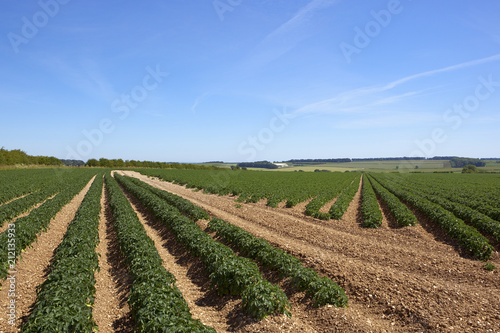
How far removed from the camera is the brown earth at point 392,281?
7.14 metres

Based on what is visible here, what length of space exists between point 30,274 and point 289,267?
9.86 metres

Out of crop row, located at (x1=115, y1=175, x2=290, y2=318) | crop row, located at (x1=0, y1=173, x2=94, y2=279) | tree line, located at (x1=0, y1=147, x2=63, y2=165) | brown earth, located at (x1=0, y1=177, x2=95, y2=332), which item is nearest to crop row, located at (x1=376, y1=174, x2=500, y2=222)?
Answer: crop row, located at (x1=115, y1=175, x2=290, y2=318)

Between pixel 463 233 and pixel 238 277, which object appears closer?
pixel 238 277

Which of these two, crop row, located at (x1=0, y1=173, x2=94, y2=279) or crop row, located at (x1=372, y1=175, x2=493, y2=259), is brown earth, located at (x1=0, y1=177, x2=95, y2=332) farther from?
crop row, located at (x1=372, y1=175, x2=493, y2=259)

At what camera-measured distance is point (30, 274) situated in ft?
33.5

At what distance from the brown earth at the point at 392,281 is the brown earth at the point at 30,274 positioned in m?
6.36

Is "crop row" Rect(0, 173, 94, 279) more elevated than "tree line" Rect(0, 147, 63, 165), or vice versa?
"tree line" Rect(0, 147, 63, 165)

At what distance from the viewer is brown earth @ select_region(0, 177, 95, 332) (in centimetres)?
758

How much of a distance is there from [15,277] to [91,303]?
5.00 metres

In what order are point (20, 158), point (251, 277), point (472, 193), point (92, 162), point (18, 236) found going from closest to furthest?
1. point (251, 277)
2. point (18, 236)
3. point (472, 193)
4. point (20, 158)
5. point (92, 162)

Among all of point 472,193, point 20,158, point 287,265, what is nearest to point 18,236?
point 287,265

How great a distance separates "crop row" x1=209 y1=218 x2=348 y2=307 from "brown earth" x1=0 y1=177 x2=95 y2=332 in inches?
301

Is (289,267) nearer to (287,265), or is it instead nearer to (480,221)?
(287,265)

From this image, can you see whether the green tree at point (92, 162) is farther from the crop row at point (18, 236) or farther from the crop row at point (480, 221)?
the crop row at point (480, 221)
